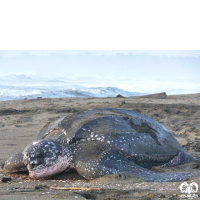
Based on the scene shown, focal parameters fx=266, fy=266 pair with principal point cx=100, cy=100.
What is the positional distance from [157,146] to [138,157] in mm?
263

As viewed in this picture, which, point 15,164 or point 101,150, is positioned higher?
point 101,150

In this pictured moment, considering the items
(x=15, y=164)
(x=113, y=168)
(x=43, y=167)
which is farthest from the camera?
(x=15, y=164)

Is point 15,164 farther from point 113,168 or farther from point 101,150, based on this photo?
point 113,168

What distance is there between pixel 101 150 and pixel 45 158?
467 millimetres

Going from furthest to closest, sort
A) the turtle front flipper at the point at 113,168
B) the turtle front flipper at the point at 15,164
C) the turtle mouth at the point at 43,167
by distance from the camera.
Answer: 1. the turtle front flipper at the point at 15,164
2. the turtle mouth at the point at 43,167
3. the turtle front flipper at the point at 113,168

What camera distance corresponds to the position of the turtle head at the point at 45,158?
2.13m

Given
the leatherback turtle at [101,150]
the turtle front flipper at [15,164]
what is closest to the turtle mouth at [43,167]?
the leatherback turtle at [101,150]

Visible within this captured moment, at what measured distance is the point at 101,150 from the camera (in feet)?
7.39

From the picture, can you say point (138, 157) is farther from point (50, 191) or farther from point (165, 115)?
point (165, 115)

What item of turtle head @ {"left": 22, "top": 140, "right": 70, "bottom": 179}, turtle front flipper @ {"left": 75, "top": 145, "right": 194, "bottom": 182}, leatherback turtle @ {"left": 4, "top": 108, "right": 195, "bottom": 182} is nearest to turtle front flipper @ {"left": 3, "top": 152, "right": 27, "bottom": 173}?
leatherback turtle @ {"left": 4, "top": 108, "right": 195, "bottom": 182}

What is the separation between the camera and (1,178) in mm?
2176

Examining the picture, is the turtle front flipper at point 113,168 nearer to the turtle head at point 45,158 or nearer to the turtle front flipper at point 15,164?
the turtle head at point 45,158

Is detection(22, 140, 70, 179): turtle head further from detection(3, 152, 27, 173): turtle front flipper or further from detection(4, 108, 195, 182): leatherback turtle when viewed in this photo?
detection(3, 152, 27, 173): turtle front flipper

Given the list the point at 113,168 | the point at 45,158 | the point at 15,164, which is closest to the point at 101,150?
the point at 113,168
